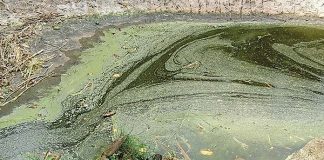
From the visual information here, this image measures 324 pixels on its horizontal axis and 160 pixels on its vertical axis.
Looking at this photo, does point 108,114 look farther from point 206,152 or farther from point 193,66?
point 193,66

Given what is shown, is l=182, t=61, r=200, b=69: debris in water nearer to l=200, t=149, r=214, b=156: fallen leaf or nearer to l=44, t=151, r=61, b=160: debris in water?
l=200, t=149, r=214, b=156: fallen leaf

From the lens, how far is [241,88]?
593cm

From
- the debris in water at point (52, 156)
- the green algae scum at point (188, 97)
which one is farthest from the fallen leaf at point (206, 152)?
the debris in water at point (52, 156)

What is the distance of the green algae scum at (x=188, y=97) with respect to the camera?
203 inches

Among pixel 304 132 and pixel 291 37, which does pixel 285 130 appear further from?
pixel 291 37

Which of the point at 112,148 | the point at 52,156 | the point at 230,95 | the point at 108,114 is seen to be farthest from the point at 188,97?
the point at 52,156

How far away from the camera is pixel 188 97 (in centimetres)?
579

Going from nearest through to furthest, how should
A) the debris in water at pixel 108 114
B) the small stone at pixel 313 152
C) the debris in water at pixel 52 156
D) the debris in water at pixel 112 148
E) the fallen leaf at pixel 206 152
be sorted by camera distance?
the small stone at pixel 313 152, the debris in water at pixel 112 148, the debris in water at pixel 52 156, the fallen leaf at pixel 206 152, the debris in water at pixel 108 114

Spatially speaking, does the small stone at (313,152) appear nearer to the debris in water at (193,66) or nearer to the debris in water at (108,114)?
the debris in water at (108,114)

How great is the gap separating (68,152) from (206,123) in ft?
4.35

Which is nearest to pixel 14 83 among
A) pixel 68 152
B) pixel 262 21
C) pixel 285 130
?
pixel 68 152

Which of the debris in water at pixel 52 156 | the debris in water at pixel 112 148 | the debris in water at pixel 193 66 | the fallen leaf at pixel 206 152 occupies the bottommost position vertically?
the fallen leaf at pixel 206 152

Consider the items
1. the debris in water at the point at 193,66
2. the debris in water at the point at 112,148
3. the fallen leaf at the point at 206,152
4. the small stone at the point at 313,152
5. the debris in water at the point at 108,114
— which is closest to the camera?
the small stone at the point at 313,152

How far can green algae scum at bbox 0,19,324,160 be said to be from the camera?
5.17 meters
